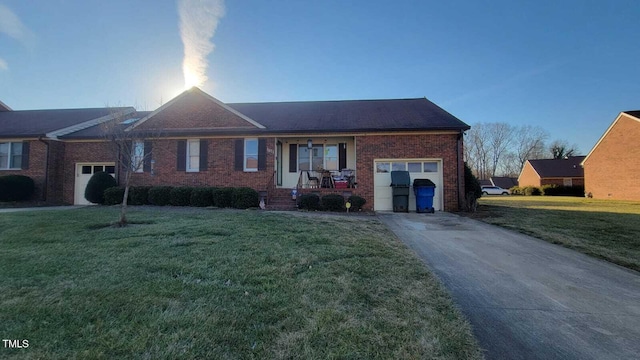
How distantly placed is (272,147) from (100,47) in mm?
8254

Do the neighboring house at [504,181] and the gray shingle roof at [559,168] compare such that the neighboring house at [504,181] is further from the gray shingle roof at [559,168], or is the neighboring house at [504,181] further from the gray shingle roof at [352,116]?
the gray shingle roof at [352,116]

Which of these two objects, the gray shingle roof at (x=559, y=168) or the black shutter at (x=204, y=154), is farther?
the gray shingle roof at (x=559, y=168)

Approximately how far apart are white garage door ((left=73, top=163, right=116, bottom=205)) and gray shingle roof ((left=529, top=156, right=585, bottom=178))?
48951 millimetres

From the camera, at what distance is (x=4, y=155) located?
571 inches

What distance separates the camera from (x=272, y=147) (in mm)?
13086

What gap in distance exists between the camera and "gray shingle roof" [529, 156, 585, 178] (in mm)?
38125

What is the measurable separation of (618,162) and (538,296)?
3007 cm

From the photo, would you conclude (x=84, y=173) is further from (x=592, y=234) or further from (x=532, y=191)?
(x=532, y=191)

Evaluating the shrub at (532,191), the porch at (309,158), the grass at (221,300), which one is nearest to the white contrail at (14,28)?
the grass at (221,300)

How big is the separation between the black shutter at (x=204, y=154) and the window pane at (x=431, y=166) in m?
10.2

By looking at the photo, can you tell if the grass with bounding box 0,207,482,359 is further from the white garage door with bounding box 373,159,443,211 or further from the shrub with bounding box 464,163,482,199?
the shrub with bounding box 464,163,482,199

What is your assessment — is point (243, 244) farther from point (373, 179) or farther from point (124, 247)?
point (373, 179)

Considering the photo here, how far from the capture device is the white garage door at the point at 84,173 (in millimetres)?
14312

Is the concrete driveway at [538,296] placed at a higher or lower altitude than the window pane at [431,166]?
lower
